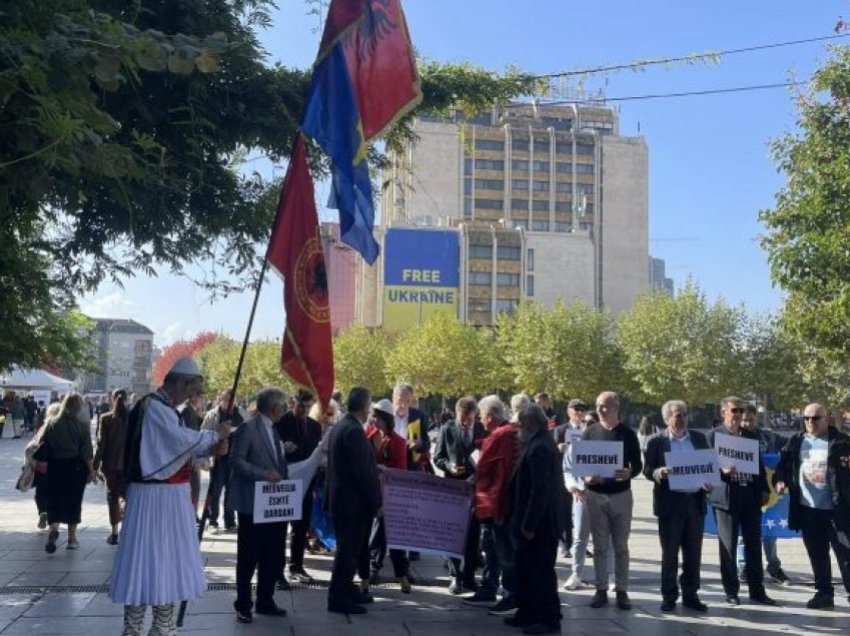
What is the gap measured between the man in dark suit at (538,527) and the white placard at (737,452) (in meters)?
2.03

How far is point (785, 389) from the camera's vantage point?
156 ft

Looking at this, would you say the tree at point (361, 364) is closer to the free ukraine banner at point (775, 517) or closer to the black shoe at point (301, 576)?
the free ukraine banner at point (775, 517)

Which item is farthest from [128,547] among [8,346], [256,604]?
[8,346]

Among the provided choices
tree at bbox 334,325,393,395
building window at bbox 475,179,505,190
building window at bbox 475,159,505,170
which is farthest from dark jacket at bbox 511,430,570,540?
building window at bbox 475,179,505,190

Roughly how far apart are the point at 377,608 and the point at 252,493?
64.1 inches

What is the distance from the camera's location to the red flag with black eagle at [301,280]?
7.48m

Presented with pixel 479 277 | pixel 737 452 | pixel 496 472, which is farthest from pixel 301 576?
pixel 479 277

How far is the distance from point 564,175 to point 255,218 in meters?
118

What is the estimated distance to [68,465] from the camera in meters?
11.6

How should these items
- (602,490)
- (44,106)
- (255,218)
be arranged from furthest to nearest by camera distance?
1. (255,218)
2. (602,490)
3. (44,106)

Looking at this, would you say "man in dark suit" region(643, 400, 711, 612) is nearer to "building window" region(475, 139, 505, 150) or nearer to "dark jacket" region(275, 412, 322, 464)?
"dark jacket" region(275, 412, 322, 464)

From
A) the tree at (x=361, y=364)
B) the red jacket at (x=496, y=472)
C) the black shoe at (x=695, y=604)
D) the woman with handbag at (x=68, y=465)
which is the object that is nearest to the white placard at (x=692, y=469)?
the black shoe at (x=695, y=604)

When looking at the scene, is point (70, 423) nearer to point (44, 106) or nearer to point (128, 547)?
point (128, 547)

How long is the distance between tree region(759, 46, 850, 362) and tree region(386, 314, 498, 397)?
47.3m
